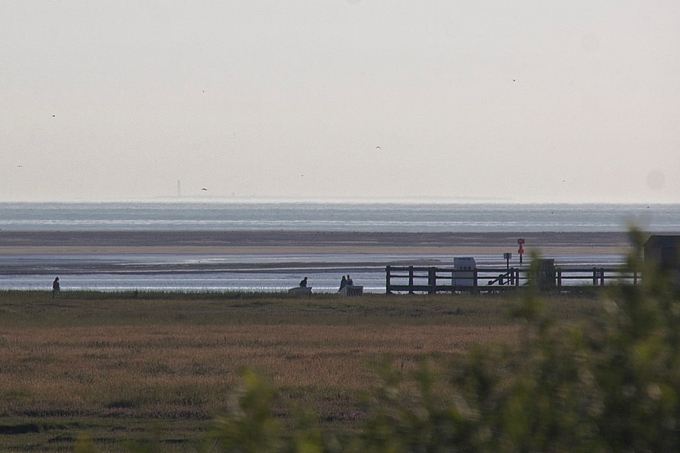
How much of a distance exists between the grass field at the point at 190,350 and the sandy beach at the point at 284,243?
5017 centimetres

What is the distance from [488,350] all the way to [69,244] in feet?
339

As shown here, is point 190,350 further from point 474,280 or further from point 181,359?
point 474,280

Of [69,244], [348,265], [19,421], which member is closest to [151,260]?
[348,265]

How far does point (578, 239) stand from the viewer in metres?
122

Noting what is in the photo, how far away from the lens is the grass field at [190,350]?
48.5 feet

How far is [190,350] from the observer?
23250mm

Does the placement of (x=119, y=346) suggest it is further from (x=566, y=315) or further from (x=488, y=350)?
(x=488, y=350)

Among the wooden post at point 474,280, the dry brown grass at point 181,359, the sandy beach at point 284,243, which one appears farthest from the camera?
the sandy beach at point 284,243

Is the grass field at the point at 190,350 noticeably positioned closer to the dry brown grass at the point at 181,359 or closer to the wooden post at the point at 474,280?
the dry brown grass at the point at 181,359

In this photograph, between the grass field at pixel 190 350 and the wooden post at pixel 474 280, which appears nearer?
the grass field at pixel 190 350

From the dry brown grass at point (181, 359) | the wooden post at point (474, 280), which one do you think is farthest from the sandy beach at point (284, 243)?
the dry brown grass at point (181, 359)

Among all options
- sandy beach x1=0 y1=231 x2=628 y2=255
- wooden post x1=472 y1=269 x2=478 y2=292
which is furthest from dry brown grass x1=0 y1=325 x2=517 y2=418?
sandy beach x1=0 y1=231 x2=628 y2=255

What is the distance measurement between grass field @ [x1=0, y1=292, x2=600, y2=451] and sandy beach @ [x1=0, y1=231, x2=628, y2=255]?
5017 cm

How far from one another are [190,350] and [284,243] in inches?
3336
